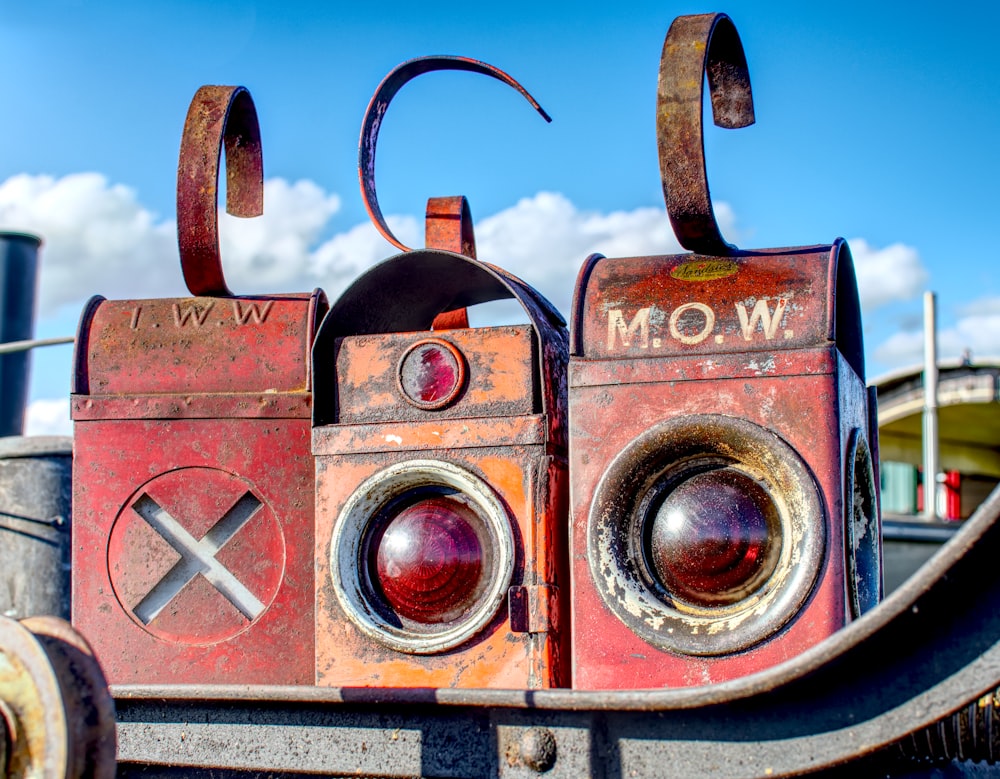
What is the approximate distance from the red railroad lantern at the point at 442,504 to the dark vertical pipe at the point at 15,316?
4.11 m

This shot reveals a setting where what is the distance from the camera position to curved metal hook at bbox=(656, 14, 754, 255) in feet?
8.53

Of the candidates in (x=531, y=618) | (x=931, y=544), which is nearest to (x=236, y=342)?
(x=531, y=618)

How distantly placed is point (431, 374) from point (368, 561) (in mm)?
490

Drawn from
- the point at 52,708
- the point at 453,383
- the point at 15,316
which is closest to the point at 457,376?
the point at 453,383

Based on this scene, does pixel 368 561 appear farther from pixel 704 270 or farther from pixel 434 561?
pixel 704 270

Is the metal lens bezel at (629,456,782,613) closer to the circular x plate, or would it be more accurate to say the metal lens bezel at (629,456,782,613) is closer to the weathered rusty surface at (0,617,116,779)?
the circular x plate

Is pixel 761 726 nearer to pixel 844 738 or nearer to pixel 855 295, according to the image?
pixel 844 738

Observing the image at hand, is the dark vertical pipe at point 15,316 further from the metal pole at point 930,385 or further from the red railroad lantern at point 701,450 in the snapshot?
the metal pole at point 930,385

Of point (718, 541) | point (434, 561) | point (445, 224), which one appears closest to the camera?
point (718, 541)

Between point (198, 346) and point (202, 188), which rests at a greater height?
point (202, 188)

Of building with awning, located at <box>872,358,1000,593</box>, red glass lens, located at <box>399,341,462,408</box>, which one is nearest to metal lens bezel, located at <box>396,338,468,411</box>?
red glass lens, located at <box>399,341,462,408</box>

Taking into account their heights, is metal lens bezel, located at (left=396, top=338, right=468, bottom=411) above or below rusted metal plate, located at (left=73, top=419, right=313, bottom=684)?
above

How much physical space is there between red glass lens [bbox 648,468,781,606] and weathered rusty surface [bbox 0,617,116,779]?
1260mm

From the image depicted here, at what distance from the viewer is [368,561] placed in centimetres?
284
